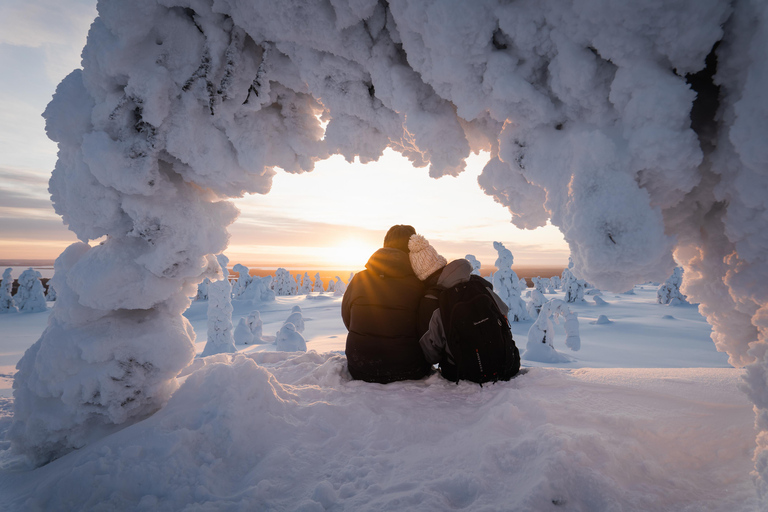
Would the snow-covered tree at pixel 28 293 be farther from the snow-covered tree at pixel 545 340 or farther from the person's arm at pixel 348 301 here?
the snow-covered tree at pixel 545 340

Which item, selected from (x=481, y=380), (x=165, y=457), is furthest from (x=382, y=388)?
(x=165, y=457)

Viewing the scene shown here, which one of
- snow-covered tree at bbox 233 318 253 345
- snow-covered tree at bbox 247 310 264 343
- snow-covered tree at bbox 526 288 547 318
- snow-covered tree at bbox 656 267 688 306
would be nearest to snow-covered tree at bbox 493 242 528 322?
Result: snow-covered tree at bbox 526 288 547 318

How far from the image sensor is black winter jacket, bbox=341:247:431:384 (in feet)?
9.74

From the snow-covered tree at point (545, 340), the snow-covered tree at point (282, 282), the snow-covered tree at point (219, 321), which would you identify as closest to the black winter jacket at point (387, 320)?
the snow-covered tree at point (545, 340)

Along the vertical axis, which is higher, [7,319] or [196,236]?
[196,236]

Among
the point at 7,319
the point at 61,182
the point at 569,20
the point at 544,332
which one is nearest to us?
the point at 569,20

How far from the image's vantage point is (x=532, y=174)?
2.02 metres

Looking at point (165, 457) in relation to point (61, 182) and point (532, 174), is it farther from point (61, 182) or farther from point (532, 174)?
point (532, 174)

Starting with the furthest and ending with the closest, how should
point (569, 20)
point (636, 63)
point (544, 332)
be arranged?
point (544, 332), point (569, 20), point (636, 63)

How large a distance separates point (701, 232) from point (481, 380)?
1.85 m

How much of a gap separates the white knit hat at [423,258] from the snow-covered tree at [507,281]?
54.7ft

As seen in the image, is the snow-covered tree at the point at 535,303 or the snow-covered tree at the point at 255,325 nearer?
the snow-covered tree at the point at 255,325

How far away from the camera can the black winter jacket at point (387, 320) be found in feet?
9.74

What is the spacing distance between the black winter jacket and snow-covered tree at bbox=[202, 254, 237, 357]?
38.3 feet
